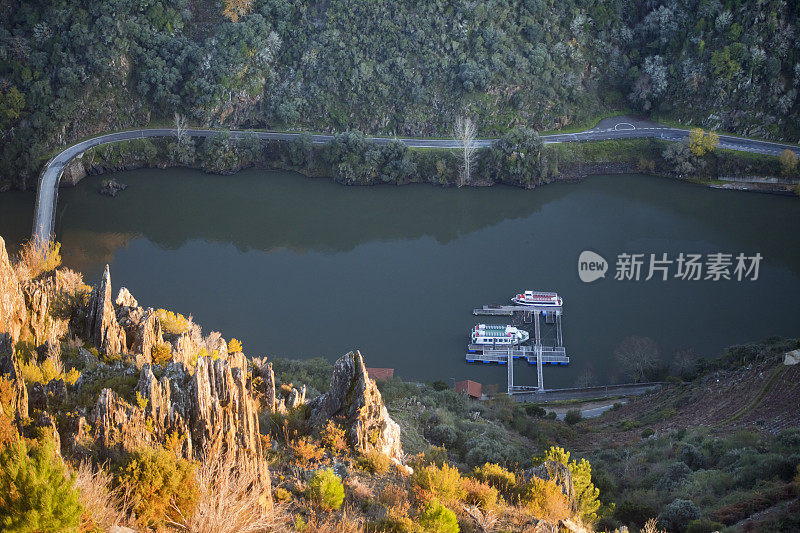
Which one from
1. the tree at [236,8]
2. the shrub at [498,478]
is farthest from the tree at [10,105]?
the shrub at [498,478]

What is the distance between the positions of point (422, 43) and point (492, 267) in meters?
26.3

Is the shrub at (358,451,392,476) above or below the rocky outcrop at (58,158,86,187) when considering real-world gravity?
below

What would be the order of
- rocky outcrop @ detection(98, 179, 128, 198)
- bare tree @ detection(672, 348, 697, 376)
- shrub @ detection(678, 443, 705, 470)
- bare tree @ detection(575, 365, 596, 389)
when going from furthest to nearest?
1. rocky outcrop @ detection(98, 179, 128, 198)
2. bare tree @ detection(575, 365, 596, 389)
3. bare tree @ detection(672, 348, 697, 376)
4. shrub @ detection(678, 443, 705, 470)

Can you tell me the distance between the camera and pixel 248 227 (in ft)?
217

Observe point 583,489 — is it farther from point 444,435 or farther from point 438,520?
point 438,520

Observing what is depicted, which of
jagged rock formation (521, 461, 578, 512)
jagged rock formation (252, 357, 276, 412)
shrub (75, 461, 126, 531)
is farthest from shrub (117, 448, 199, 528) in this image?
jagged rock formation (521, 461, 578, 512)

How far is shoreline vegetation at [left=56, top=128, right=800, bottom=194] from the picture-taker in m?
69.9

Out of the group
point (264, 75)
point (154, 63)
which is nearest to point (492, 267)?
point (264, 75)

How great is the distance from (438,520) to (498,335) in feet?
111

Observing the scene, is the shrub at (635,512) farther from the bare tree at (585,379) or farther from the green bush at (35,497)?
the green bush at (35,497)

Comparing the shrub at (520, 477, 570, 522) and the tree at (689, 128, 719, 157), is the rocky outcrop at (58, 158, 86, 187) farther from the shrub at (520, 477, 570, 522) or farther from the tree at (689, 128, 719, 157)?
the shrub at (520, 477, 570, 522)

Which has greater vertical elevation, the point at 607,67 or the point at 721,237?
the point at 607,67

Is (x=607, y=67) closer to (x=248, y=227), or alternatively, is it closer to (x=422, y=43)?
(x=422, y=43)

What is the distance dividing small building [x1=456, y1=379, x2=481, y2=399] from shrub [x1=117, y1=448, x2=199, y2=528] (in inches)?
1215
